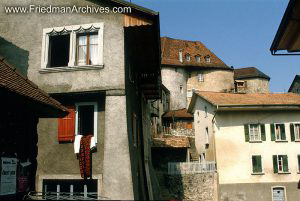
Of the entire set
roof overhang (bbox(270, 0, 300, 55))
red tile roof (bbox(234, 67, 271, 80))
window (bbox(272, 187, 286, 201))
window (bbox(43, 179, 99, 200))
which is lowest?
window (bbox(272, 187, 286, 201))

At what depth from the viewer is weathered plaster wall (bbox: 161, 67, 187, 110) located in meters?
50.7

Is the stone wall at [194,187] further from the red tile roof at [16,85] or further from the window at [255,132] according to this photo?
the red tile roof at [16,85]

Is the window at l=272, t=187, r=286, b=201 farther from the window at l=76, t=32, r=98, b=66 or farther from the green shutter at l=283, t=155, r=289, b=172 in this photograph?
the window at l=76, t=32, r=98, b=66

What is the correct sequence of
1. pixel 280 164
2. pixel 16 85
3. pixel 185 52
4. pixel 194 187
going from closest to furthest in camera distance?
pixel 16 85, pixel 194 187, pixel 280 164, pixel 185 52

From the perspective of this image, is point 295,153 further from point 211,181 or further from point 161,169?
point 161,169

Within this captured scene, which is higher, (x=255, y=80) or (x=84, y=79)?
(x=255, y=80)

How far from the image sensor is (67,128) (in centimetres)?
1112

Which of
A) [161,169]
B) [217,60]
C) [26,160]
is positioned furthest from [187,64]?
[26,160]

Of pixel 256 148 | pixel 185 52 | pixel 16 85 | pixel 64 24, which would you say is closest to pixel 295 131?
pixel 256 148

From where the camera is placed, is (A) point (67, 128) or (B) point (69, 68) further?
(A) point (67, 128)

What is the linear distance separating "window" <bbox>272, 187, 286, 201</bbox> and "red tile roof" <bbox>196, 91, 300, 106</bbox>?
6.39 metres

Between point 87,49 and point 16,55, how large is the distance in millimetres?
2622

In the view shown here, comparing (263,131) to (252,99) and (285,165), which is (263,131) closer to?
(285,165)

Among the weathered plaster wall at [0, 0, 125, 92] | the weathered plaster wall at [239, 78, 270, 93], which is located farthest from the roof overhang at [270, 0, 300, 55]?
the weathered plaster wall at [239, 78, 270, 93]
